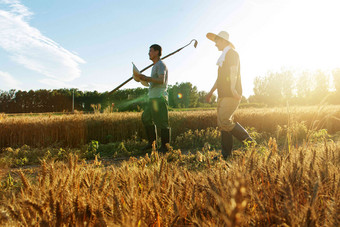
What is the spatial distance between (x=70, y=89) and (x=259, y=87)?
178 ft

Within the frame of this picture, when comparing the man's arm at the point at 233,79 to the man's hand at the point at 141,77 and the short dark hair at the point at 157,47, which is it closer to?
the man's hand at the point at 141,77

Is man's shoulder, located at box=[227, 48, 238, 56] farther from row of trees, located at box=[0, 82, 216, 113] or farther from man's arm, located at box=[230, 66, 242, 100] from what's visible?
row of trees, located at box=[0, 82, 216, 113]

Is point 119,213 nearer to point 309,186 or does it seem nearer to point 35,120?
point 309,186

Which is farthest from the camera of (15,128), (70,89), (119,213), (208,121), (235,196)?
(70,89)

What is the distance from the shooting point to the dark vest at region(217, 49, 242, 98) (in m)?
3.77

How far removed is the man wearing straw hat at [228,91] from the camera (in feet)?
12.3

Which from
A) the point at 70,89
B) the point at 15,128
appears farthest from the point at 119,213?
the point at 70,89

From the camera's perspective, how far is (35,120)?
6.29 meters

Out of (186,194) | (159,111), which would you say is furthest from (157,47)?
(186,194)

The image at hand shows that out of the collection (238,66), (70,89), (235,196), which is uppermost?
(70,89)

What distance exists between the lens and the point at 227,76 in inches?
151

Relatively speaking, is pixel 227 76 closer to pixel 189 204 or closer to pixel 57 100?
pixel 189 204

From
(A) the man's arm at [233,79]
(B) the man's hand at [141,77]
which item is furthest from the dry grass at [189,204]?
(B) the man's hand at [141,77]

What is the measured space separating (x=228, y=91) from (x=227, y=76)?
0.25 metres
